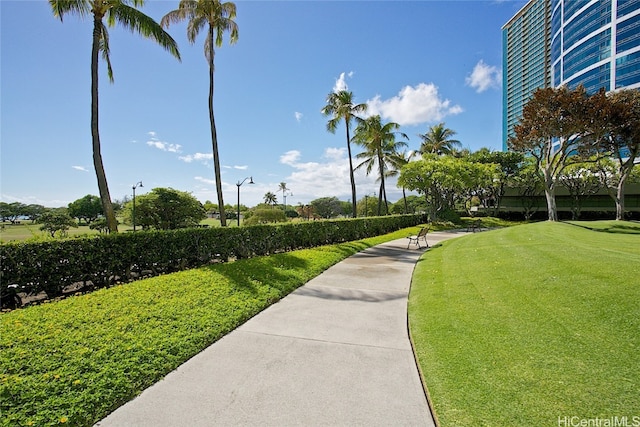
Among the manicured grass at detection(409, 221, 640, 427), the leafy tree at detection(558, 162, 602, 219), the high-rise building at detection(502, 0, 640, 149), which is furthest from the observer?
the high-rise building at detection(502, 0, 640, 149)

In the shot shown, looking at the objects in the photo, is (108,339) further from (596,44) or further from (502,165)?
(596,44)

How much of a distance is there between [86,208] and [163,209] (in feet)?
144

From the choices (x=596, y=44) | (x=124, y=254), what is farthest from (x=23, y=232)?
(x=596, y=44)

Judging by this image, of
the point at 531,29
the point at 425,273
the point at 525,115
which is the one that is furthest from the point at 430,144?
the point at 531,29

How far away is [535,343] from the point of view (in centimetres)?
347

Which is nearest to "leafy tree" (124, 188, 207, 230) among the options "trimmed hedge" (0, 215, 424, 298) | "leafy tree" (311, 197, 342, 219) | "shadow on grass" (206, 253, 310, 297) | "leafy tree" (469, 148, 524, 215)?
"trimmed hedge" (0, 215, 424, 298)

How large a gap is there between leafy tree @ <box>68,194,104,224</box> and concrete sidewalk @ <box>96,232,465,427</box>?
236 ft

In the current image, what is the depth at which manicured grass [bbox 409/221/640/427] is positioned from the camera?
2.53 m

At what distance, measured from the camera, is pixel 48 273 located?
581cm

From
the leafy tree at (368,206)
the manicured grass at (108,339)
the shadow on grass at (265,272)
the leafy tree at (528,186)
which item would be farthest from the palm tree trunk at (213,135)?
the leafy tree at (368,206)

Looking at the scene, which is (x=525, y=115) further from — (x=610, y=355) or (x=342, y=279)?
(x=610, y=355)

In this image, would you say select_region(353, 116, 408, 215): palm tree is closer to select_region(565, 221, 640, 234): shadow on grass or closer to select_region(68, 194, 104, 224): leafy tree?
select_region(565, 221, 640, 234): shadow on grass

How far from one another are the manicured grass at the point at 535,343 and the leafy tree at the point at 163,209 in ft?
98.2

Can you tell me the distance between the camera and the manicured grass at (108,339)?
8.92 ft
